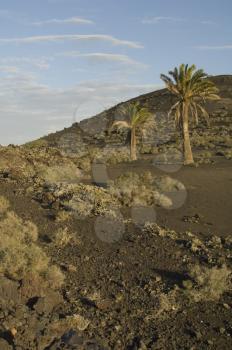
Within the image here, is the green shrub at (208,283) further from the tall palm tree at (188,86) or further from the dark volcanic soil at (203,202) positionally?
the tall palm tree at (188,86)

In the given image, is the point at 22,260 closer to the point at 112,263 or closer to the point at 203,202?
the point at 112,263

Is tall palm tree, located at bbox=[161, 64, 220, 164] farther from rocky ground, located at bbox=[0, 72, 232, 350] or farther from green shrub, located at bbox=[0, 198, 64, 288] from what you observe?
green shrub, located at bbox=[0, 198, 64, 288]

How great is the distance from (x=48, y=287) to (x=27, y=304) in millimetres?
998

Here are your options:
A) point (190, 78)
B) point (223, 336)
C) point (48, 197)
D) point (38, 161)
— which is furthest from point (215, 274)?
point (190, 78)

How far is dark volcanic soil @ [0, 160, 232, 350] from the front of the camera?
9.97 metres

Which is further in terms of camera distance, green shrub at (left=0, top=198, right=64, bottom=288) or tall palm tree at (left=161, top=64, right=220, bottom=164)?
tall palm tree at (left=161, top=64, right=220, bottom=164)

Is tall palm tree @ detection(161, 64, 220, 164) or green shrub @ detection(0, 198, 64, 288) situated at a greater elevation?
tall palm tree @ detection(161, 64, 220, 164)

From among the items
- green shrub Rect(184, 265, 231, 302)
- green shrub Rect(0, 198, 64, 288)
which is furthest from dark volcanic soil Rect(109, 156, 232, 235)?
green shrub Rect(0, 198, 64, 288)

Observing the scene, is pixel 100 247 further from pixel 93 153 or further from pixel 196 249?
pixel 93 153

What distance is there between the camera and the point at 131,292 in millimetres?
12219

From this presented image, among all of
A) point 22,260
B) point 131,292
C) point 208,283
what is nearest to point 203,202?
point 208,283

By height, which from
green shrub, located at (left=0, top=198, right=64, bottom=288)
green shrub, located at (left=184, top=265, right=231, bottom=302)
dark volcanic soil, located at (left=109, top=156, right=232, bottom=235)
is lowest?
green shrub, located at (left=184, top=265, right=231, bottom=302)

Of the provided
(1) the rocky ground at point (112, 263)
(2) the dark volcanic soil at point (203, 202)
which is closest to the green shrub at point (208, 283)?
(1) the rocky ground at point (112, 263)

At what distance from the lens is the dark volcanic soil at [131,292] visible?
32.7 ft
